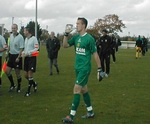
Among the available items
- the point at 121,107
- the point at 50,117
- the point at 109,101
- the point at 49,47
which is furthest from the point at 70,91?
the point at 49,47

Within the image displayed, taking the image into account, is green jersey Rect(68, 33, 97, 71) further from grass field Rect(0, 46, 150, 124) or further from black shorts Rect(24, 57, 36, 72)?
black shorts Rect(24, 57, 36, 72)

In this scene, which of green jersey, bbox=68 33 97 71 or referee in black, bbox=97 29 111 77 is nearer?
green jersey, bbox=68 33 97 71

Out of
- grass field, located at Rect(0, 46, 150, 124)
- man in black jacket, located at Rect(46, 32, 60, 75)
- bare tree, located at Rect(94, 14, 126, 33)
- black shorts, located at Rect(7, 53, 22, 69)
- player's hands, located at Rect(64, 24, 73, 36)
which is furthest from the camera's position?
bare tree, located at Rect(94, 14, 126, 33)

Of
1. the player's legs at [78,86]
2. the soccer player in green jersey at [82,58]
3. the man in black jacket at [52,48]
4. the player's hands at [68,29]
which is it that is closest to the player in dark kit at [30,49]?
the player's hands at [68,29]

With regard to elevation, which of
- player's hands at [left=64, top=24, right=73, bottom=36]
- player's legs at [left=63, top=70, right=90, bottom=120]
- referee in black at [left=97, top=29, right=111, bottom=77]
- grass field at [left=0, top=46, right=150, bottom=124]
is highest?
player's hands at [left=64, top=24, right=73, bottom=36]

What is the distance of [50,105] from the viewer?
30.6 feet

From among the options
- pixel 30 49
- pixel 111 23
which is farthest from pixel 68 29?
pixel 111 23

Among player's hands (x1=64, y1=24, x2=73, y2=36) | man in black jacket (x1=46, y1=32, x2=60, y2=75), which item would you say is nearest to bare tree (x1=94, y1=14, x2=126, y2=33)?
man in black jacket (x1=46, y1=32, x2=60, y2=75)

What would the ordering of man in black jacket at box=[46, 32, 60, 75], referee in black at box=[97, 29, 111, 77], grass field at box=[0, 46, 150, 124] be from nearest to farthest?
grass field at box=[0, 46, 150, 124]
referee in black at box=[97, 29, 111, 77]
man in black jacket at box=[46, 32, 60, 75]

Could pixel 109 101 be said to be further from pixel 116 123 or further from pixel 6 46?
pixel 6 46

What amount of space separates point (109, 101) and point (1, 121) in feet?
11.2

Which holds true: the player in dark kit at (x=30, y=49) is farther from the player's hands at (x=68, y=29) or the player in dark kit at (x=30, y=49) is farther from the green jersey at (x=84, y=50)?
the green jersey at (x=84, y=50)

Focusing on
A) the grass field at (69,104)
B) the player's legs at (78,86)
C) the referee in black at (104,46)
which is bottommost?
the grass field at (69,104)

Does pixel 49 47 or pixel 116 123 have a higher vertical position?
pixel 49 47
